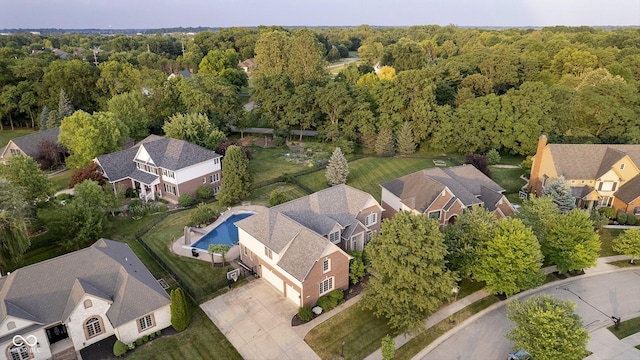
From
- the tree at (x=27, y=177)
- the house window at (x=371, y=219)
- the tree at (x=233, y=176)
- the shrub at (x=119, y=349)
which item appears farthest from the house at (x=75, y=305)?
the house window at (x=371, y=219)

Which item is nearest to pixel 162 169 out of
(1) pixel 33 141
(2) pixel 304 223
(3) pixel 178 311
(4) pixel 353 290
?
(2) pixel 304 223

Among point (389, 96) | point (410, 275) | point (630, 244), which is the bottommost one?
point (630, 244)

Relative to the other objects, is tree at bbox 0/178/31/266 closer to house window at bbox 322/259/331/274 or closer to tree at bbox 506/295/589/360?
house window at bbox 322/259/331/274

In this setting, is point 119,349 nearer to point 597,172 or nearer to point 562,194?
point 562,194

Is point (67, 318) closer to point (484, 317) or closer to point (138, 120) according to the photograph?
point (484, 317)

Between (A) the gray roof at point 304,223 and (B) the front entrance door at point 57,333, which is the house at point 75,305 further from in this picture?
(A) the gray roof at point 304,223

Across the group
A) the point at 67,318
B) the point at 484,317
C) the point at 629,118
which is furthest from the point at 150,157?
the point at 629,118

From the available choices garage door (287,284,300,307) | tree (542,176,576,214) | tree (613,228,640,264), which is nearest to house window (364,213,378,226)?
garage door (287,284,300,307)
